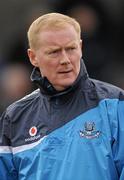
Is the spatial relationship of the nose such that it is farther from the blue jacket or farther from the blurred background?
the blurred background

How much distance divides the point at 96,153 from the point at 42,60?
0.74m

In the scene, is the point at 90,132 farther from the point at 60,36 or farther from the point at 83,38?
the point at 83,38

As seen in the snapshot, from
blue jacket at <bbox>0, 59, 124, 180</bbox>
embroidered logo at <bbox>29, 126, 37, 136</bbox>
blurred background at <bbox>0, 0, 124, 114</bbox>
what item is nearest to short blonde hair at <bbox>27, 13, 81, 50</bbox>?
blue jacket at <bbox>0, 59, 124, 180</bbox>

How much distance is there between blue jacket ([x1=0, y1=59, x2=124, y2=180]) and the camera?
482cm

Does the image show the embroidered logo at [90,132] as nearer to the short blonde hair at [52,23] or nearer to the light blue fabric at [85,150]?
the light blue fabric at [85,150]

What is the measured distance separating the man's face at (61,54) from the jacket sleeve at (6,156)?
44 cm

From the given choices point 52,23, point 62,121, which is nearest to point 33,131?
Answer: point 62,121

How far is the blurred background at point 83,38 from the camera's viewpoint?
7.57 m

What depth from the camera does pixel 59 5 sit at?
7973mm

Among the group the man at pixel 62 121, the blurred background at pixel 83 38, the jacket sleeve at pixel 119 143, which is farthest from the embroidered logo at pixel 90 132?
the blurred background at pixel 83 38

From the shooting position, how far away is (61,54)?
16.6 feet

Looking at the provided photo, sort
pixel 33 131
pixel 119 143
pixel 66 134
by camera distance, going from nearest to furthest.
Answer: pixel 119 143, pixel 66 134, pixel 33 131

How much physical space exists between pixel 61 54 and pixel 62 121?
0.41 metres

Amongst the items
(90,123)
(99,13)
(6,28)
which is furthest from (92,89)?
(6,28)
